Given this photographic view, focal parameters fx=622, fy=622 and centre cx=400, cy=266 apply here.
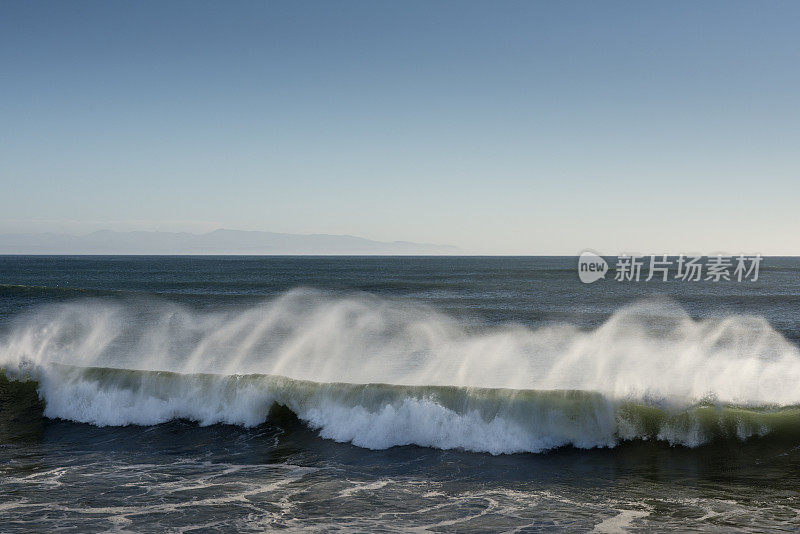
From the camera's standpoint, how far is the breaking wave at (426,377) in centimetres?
1102

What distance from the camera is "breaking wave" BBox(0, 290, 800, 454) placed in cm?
1102

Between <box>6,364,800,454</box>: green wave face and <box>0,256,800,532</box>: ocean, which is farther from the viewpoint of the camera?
<box>6,364,800,454</box>: green wave face

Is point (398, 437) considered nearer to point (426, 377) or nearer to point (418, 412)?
point (418, 412)

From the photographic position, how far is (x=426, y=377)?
1519cm

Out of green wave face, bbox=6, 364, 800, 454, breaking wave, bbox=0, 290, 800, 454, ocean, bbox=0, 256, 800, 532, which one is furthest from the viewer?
breaking wave, bbox=0, 290, 800, 454

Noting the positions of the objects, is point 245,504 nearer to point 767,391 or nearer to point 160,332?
point 767,391

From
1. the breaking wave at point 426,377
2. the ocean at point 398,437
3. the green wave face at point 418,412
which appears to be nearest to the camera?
the ocean at point 398,437

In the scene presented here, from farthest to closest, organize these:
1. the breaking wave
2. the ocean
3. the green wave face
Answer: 1. the breaking wave
2. the green wave face
3. the ocean

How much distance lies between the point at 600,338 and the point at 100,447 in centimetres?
1847

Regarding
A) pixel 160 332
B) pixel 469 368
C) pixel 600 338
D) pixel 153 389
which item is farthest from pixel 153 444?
pixel 600 338

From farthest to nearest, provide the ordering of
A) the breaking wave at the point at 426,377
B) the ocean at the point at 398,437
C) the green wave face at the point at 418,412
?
the breaking wave at the point at 426,377
the green wave face at the point at 418,412
the ocean at the point at 398,437

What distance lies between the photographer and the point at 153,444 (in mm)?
11180

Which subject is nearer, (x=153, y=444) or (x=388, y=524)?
(x=388, y=524)

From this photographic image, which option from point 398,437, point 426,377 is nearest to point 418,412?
point 398,437
